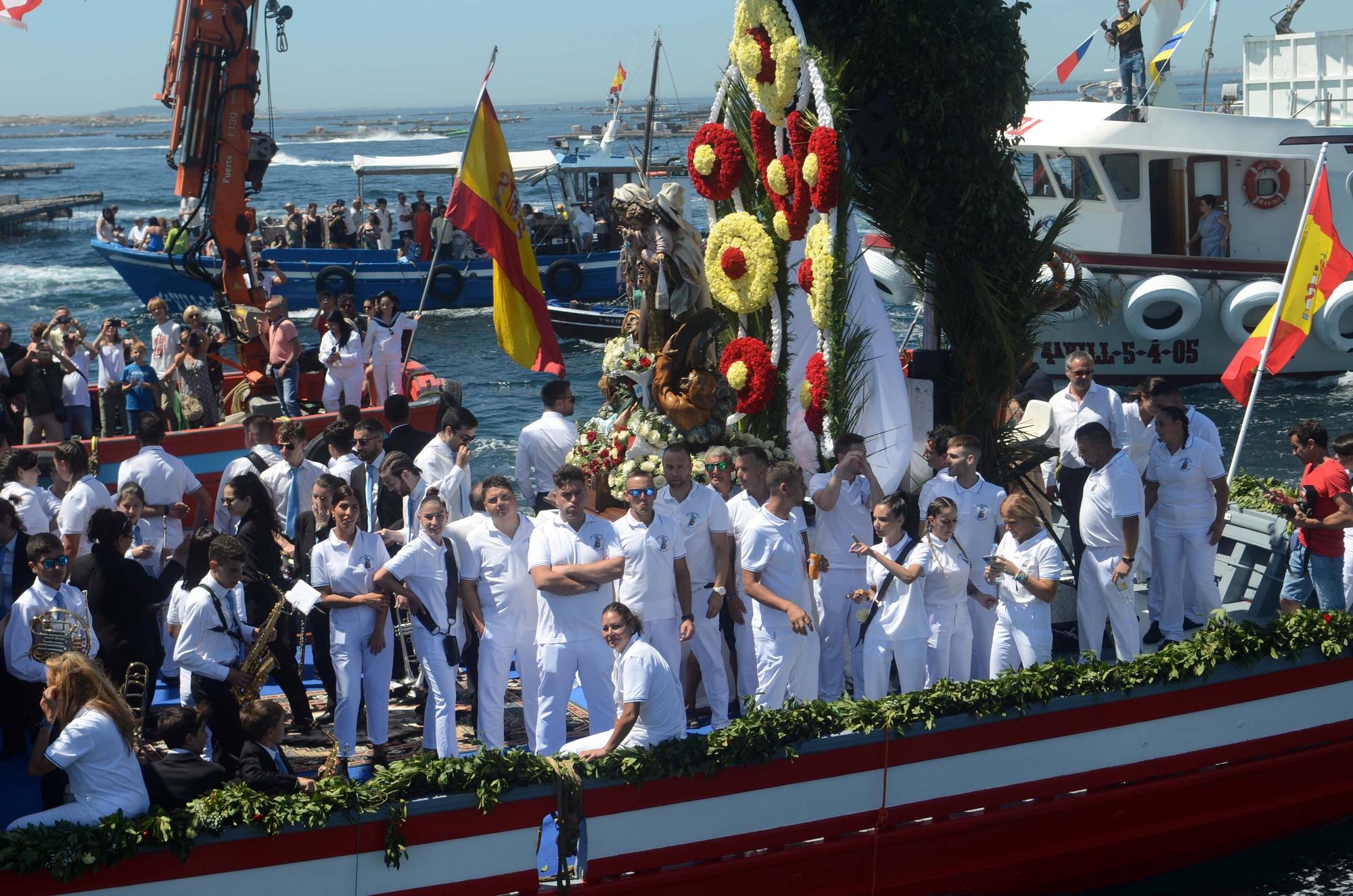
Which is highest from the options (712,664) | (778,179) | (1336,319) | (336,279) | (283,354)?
(778,179)

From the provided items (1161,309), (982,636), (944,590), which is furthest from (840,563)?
(1161,309)

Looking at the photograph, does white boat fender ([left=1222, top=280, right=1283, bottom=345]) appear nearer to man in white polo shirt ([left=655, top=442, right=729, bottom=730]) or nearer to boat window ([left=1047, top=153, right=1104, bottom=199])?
boat window ([left=1047, top=153, right=1104, bottom=199])

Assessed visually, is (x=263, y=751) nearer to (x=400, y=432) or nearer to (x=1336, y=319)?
(x=400, y=432)

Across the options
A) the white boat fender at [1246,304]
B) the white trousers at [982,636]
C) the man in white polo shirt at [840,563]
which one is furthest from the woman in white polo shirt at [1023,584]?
the white boat fender at [1246,304]

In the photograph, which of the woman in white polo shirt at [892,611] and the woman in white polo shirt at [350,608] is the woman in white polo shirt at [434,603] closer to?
the woman in white polo shirt at [350,608]

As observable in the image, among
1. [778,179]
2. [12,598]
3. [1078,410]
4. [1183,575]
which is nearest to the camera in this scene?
[12,598]

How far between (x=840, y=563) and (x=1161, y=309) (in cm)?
1413

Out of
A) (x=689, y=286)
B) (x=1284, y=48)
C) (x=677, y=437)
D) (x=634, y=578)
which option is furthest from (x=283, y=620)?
(x=1284, y=48)

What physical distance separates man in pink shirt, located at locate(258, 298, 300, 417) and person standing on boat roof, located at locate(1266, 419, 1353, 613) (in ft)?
32.5

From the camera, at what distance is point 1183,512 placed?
891cm

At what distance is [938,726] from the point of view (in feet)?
23.7

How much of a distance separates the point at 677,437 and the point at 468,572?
219cm

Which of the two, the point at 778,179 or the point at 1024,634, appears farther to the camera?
the point at 778,179

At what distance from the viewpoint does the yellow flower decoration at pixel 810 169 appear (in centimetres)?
875
